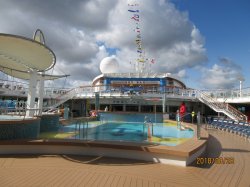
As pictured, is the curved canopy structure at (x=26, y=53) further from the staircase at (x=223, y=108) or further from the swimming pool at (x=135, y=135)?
the staircase at (x=223, y=108)

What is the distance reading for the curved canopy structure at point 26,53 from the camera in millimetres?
8406

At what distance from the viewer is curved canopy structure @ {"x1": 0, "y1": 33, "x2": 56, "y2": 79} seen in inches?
331

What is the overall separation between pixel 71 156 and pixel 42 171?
59.3 inches

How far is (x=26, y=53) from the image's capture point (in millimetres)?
9289

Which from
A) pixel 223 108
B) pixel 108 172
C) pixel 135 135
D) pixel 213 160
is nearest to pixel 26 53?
pixel 135 135

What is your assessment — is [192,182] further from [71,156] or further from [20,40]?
[20,40]

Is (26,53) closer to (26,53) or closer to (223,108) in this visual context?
(26,53)

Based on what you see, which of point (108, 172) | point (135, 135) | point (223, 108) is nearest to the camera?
point (108, 172)

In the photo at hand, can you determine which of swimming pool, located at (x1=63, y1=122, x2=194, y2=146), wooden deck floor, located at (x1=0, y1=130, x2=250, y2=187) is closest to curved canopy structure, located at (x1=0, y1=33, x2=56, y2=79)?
swimming pool, located at (x1=63, y1=122, x2=194, y2=146)

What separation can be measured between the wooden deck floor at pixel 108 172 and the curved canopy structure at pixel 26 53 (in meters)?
4.32

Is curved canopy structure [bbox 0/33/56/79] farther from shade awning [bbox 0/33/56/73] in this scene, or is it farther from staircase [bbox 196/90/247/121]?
staircase [bbox 196/90/247/121]

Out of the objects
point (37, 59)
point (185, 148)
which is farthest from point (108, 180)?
point (37, 59)

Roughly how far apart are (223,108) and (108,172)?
1665cm

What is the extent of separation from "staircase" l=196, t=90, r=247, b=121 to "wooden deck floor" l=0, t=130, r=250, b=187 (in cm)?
1257
